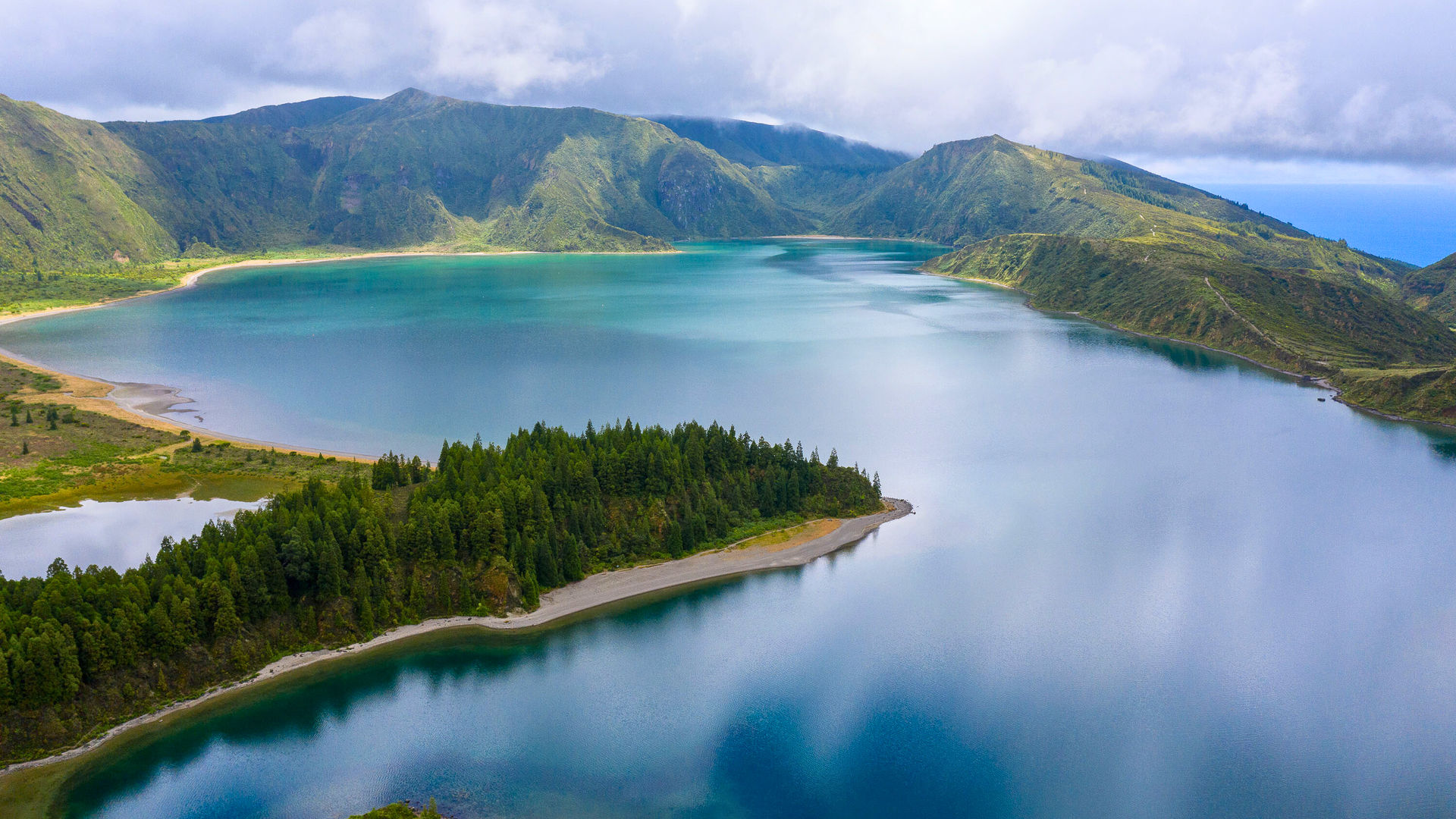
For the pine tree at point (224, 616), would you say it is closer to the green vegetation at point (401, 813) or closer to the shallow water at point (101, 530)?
the green vegetation at point (401, 813)

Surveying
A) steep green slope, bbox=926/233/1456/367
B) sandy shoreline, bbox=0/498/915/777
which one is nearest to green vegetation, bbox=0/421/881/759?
sandy shoreline, bbox=0/498/915/777

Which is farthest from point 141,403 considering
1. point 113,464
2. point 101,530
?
point 101,530

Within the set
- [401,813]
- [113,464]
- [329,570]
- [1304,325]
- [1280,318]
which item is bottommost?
[401,813]

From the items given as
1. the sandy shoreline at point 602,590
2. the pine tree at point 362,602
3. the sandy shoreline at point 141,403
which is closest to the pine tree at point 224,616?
the sandy shoreline at point 602,590

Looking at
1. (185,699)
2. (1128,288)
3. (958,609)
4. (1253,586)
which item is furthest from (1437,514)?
(1128,288)

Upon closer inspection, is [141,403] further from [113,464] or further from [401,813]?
[401,813]
